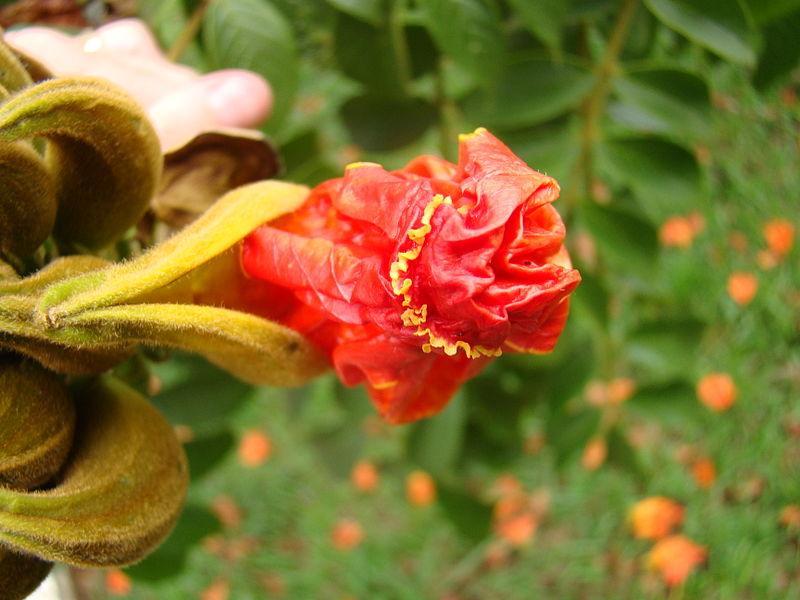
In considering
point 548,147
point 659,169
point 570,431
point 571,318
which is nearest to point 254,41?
point 548,147

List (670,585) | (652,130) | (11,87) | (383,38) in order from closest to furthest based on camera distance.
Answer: (11,87) < (383,38) < (652,130) < (670,585)

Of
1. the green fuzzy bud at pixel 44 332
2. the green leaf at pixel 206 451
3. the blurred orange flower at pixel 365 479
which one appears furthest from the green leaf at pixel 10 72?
the blurred orange flower at pixel 365 479

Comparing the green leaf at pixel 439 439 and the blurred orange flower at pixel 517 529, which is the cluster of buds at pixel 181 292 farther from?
the blurred orange flower at pixel 517 529

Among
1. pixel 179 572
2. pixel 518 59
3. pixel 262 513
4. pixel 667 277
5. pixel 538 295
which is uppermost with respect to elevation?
pixel 538 295

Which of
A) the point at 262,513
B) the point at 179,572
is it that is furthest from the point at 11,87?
the point at 262,513

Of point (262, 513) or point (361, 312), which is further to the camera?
point (262, 513)

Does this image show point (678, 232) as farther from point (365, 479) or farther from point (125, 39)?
point (125, 39)

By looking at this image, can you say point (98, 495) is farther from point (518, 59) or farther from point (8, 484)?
point (518, 59)
